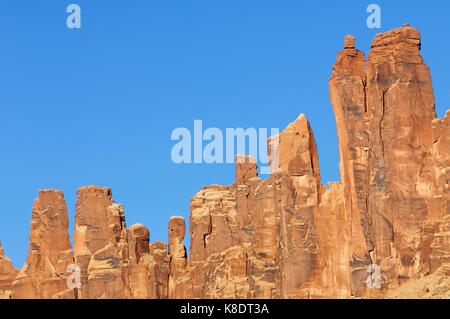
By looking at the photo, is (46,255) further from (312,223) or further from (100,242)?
(312,223)

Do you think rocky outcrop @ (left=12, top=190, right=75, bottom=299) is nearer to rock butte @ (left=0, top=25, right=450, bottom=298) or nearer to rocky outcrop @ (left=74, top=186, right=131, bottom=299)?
rock butte @ (left=0, top=25, right=450, bottom=298)

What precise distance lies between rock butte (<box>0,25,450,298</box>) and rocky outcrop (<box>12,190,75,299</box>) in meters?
0.16

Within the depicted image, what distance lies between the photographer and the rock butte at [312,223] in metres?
154

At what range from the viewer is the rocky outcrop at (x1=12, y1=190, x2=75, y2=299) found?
19525cm

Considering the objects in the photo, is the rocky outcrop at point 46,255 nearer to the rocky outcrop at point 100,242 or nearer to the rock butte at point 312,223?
the rock butte at point 312,223

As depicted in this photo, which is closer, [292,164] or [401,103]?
[401,103]

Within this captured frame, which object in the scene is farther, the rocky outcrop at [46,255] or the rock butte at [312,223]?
the rocky outcrop at [46,255]

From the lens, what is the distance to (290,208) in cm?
16988

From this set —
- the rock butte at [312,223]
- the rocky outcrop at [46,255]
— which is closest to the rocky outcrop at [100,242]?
the rock butte at [312,223]

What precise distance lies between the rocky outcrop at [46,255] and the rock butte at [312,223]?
157mm

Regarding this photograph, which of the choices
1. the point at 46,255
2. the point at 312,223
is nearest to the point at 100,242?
the point at 46,255

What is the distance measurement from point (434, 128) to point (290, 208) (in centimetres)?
2010
